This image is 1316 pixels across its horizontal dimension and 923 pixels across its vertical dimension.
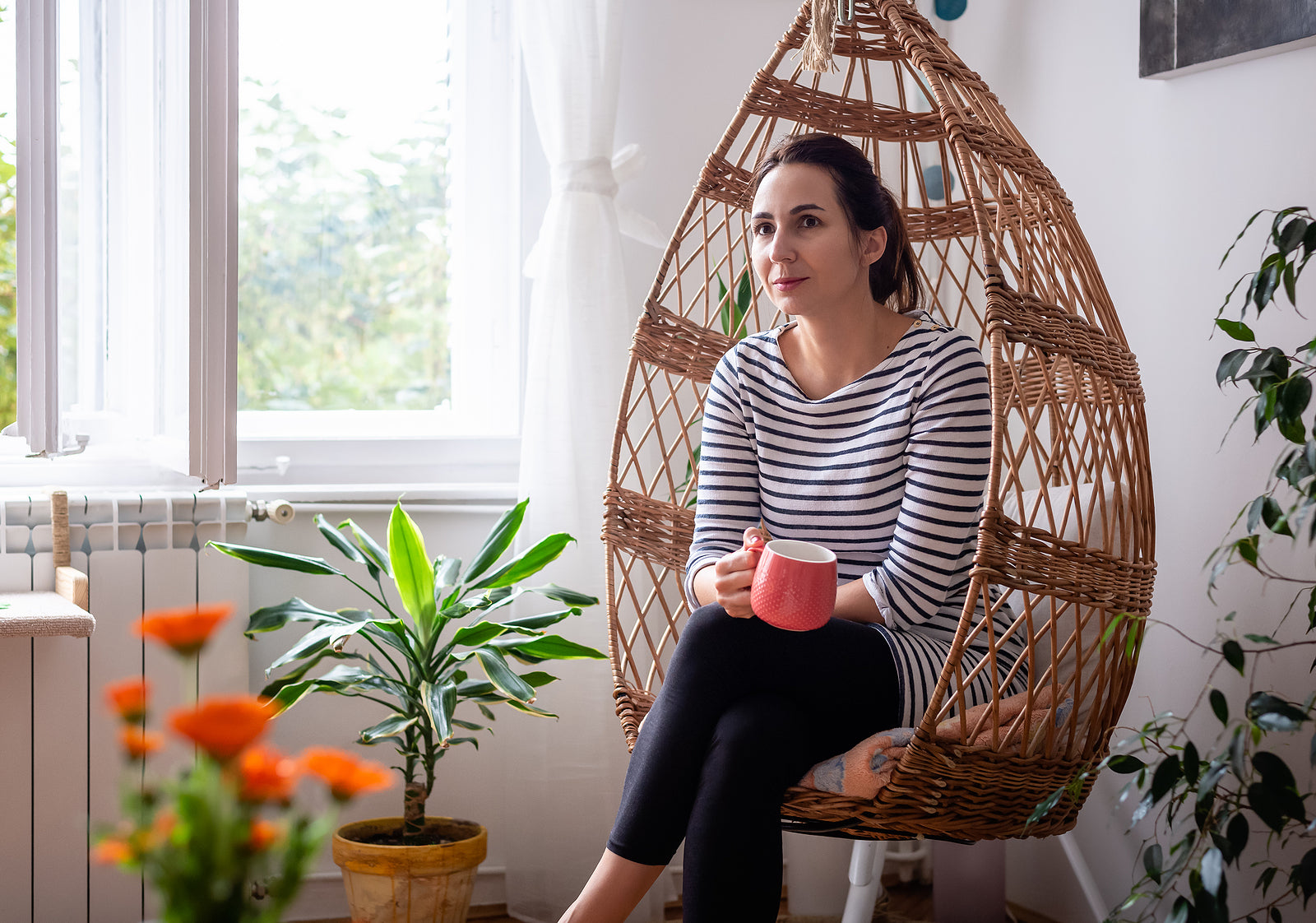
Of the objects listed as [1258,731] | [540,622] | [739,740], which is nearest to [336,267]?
[540,622]

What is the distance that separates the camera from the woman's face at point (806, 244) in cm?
156

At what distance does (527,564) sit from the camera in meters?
1.84

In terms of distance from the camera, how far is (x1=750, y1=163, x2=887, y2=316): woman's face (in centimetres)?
156

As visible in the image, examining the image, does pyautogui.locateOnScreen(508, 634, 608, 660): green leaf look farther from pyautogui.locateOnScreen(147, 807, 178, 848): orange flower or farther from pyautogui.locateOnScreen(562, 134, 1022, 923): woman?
pyautogui.locateOnScreen(147, 807, 178, 848): orange flower

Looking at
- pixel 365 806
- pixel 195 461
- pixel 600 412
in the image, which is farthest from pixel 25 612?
pixel 600 412

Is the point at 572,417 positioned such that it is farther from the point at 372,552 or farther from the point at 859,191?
the point at 859,191

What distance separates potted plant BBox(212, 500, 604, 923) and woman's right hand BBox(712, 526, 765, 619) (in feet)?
1.61

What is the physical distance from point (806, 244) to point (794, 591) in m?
0.54

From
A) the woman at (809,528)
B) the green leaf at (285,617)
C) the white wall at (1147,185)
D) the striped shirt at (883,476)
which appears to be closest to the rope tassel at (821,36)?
the woman at (809,528)

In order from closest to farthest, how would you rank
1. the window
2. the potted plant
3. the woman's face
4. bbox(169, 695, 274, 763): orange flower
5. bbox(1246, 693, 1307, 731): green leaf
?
1. bbox(169, 695, 274, 763): orange flower
2. bbox(1246, 693, 1307, 731): green leaf
3. the woman's face
4. the potted plant
5. the window

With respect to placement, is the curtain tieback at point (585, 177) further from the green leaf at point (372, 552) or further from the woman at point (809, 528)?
the green leaf at point (372, 552)

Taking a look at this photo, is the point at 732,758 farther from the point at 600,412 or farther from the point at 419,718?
the point at 600,412

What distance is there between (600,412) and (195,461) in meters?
0.74

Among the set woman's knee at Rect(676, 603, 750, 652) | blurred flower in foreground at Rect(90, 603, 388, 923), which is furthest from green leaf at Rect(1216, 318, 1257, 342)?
blurred flower in foreground at Rect(90, 603, 388, 923)
